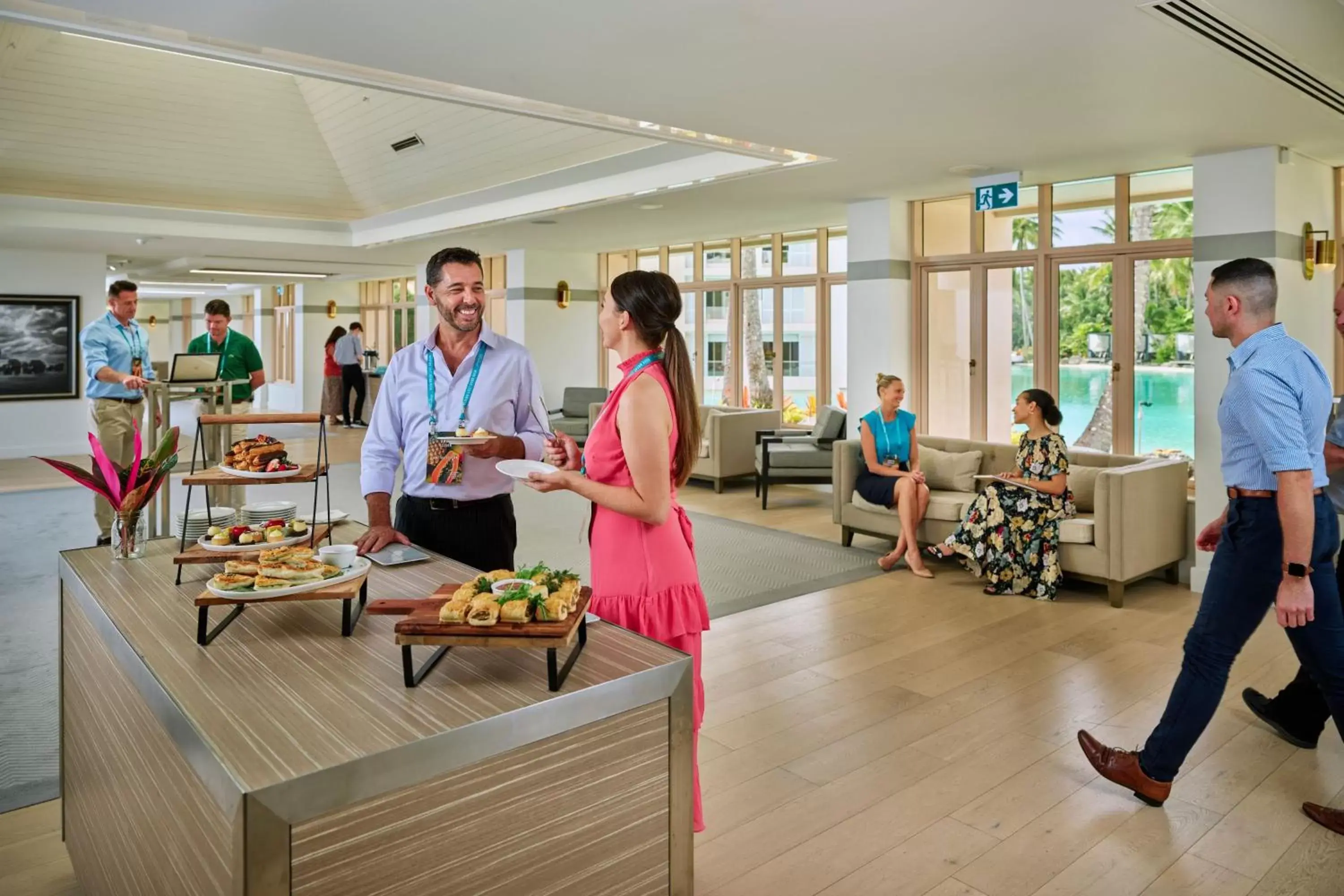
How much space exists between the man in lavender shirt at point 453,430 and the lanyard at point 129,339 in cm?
433

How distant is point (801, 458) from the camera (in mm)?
9086

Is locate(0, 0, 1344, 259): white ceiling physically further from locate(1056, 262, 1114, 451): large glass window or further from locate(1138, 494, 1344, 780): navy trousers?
locate(1138, 494, 1344, 780): navy trousers

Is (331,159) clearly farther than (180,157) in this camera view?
Yes

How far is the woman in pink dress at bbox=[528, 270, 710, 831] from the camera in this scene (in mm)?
2174

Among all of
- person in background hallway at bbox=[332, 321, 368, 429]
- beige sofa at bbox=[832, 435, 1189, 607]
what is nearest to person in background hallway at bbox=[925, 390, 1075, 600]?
beige sofa at bbox=[832, 435, 1189, 607]

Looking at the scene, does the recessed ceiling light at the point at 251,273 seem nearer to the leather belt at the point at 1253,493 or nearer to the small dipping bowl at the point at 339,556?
the small dipping bowl at the point at 339,556

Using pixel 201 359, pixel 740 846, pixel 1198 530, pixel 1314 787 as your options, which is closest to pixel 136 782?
pixel 740 846

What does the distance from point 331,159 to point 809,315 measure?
18.6 feet

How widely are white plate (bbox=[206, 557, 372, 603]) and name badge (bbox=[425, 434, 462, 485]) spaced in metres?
0.66

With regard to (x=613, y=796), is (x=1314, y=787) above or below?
below

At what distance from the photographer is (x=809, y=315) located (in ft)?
36.3

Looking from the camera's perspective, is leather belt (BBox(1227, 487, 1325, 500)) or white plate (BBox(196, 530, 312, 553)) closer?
white plate (BBox(196, 530, 312, 553))

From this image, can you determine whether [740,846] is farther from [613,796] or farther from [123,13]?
[123,13]

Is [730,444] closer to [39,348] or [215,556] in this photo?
[215,556]
